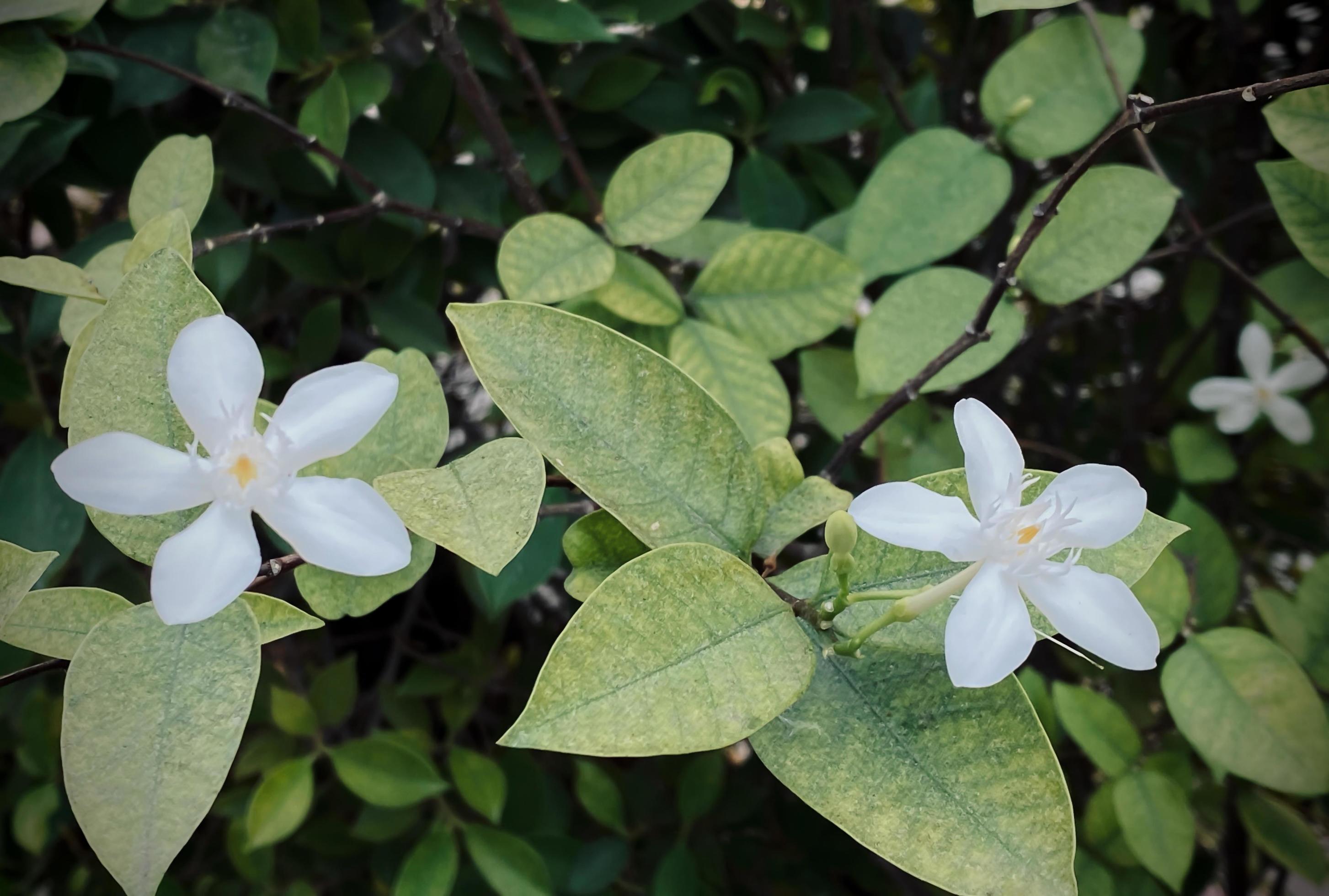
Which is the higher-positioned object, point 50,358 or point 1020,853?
point 50,358

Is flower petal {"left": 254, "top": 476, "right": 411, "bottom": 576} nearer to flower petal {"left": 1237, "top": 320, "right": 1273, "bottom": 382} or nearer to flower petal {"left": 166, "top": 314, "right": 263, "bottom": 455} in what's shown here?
flower petal {"left": 166, "top": 314, "right": 263, "bottom": 455}

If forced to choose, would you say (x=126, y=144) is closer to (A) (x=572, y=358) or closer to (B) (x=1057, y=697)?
(A) (x=572, y=358)

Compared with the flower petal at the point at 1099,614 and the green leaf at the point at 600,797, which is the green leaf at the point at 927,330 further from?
the green leaf at the point at 600,797

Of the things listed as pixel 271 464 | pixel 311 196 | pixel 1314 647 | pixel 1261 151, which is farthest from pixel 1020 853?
pixel 1261 151

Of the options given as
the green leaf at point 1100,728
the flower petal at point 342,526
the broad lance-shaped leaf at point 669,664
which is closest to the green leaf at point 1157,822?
the green leaf at point 1100,728

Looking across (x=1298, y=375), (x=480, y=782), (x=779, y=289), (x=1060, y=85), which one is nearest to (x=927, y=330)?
(x=779, y=289)

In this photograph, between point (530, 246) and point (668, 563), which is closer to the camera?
point (668, 563)

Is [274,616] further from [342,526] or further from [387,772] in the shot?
[387,772]
